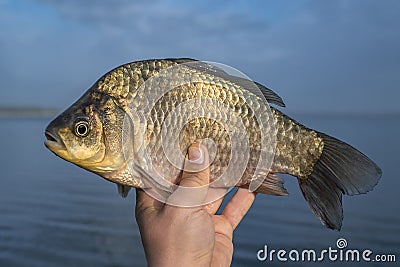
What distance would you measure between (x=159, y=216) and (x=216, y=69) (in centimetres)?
120

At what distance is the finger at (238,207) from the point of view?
4.39m

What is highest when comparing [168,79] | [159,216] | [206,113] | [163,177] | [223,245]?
[168,79]

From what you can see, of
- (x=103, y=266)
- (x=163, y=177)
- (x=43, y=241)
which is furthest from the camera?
(x=43, y=241)

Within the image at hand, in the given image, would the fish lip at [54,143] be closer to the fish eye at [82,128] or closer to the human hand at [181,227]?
the fish eye at [82,128]

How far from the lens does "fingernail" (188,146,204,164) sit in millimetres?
3381

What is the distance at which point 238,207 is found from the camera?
4453 millimetres

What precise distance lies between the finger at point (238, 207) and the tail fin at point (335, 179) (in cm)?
91

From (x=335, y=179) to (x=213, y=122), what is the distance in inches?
40.7

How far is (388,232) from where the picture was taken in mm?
11336

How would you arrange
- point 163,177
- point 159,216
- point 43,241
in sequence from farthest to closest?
point 43,241 → point 163,177 → point 159,216

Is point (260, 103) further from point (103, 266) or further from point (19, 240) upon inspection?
point (19, 240)

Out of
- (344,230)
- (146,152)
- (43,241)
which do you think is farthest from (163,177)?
(344,230)

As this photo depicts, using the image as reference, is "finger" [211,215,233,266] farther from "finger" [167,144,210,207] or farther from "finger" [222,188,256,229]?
"finger" [167,144,210,207]

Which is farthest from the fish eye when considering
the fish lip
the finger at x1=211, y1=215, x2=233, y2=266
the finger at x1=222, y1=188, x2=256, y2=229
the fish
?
the finger at x1=222, y1=188, x2=256, y2=229
